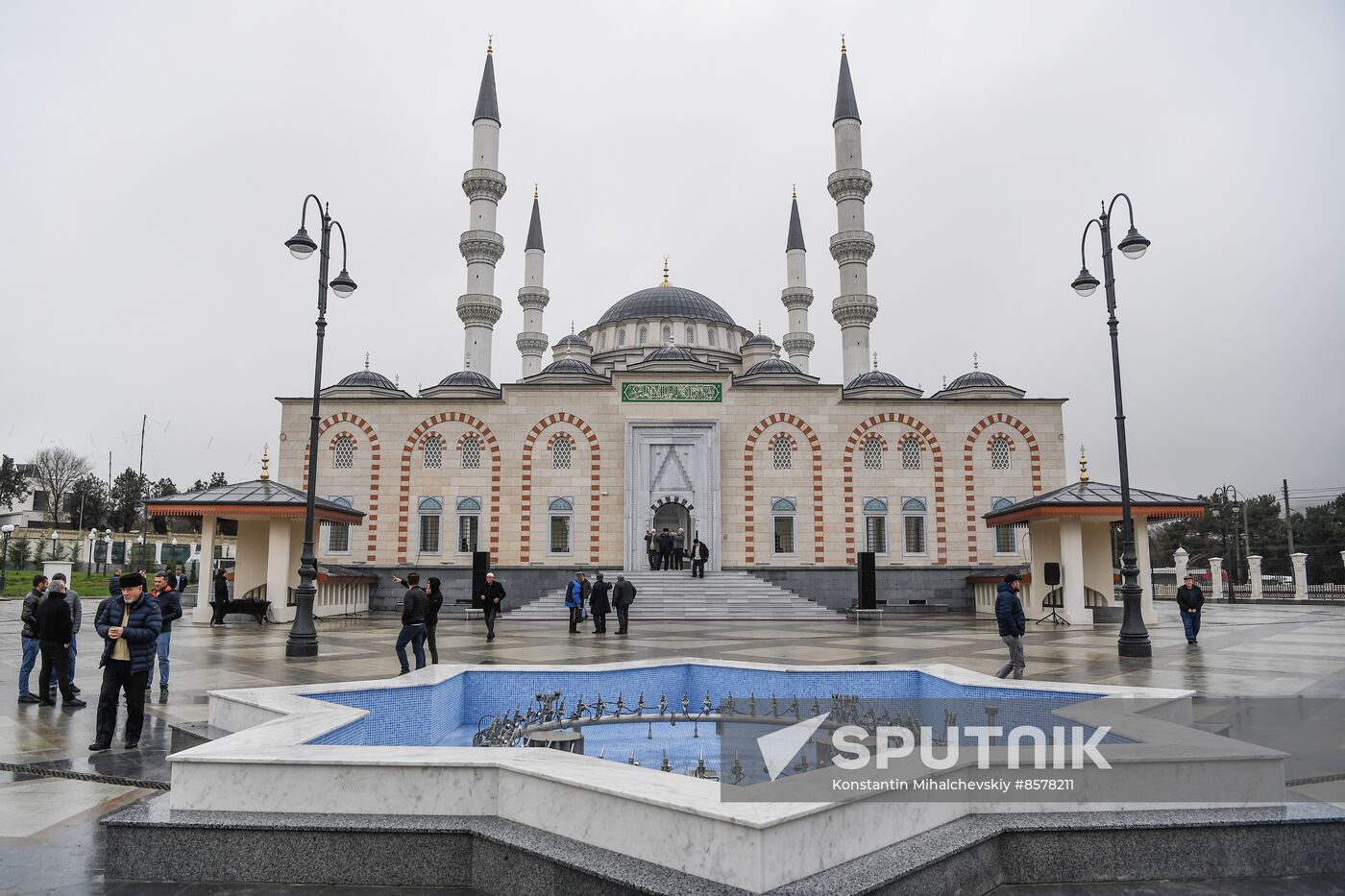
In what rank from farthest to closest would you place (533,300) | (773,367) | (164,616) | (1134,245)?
(533,300)
(773,367)
(1134,245)
(164,616)

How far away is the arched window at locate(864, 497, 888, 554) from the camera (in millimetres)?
25969

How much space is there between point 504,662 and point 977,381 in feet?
70.3

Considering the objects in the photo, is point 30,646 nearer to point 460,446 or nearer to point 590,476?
→ point 460,446

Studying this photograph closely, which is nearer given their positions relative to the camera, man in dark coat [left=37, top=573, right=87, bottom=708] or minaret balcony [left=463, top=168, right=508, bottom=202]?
man in dark coat [left=37, top=573, right=87, bottom=708]

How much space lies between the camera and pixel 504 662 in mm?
10852

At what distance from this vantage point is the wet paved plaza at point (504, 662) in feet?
14.0

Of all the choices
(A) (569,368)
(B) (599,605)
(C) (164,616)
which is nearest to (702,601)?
(B) (599,605)

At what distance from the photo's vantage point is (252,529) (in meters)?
20.1

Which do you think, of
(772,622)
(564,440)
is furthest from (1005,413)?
(564,440)

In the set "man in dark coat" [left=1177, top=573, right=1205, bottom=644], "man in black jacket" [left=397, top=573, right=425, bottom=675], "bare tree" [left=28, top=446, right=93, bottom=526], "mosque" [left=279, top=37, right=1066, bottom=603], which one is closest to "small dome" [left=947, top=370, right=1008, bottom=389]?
"mosque" [left=279, top=37, right=1066, bottom=603]

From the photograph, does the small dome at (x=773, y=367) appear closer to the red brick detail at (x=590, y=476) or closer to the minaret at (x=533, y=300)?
the red brick detail at (x=590, y=476)

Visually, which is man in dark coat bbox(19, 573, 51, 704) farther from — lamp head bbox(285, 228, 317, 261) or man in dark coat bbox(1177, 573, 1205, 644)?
man in dark coat bbox(1177, 573, 1205, 644)

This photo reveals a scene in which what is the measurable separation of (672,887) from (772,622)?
1662cm

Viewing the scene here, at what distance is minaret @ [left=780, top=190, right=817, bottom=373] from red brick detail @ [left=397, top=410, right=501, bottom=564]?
17625mm
